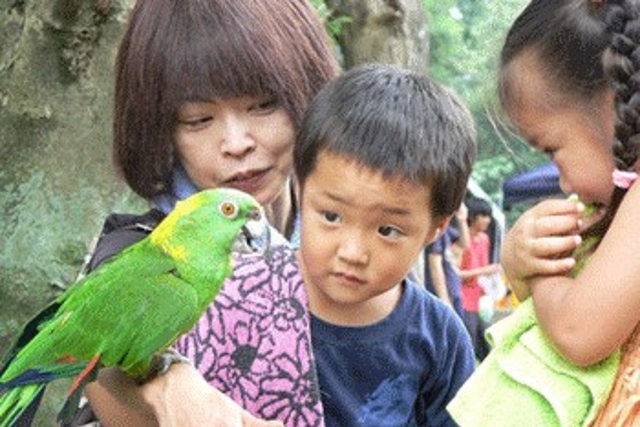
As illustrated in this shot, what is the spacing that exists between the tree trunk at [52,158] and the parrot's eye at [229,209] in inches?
86.3

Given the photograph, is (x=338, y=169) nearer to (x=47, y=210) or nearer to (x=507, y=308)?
(x=47, y=210)

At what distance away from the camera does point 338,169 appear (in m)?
2.23

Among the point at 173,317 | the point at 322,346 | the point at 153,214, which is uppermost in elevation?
the point at 173,317

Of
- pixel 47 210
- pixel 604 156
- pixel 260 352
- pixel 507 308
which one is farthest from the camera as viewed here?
pixel 507 308

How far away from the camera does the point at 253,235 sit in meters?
1.81

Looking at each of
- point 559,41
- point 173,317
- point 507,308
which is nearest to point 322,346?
point 173,317

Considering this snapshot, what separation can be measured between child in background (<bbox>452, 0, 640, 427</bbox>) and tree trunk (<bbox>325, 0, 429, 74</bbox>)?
338cm

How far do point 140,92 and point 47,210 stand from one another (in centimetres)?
158

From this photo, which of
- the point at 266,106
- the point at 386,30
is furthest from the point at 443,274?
the point at 266,106

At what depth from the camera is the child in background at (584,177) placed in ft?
6.32

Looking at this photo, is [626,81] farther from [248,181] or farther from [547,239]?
[248,181]

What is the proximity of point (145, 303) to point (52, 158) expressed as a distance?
217 cm

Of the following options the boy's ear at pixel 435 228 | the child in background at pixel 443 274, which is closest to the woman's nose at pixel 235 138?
the boy's ear at pixel 435 228

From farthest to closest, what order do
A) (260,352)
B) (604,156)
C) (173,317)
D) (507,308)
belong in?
1. (507,308)
2. (260,352)
3. (604,156)
4. (173,317)
